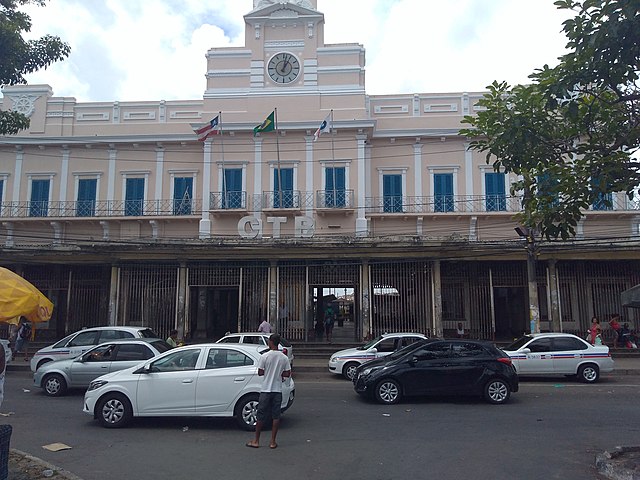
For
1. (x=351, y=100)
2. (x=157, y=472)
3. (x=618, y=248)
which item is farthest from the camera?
(x=351, y=100)

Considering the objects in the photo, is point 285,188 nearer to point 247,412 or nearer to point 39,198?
point 39,198

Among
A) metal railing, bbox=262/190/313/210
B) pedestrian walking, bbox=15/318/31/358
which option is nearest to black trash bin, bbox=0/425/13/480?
pedestrian walking, bbox=15/318/31/358

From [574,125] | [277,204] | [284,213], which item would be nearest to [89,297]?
[277,204]

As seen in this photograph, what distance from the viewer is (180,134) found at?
25641mm

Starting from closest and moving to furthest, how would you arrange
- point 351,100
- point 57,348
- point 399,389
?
point 399,389 → point 57,348 → point 351,100

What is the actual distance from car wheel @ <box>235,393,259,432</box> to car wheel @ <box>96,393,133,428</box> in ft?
6.35

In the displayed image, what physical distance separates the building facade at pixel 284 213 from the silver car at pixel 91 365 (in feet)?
28.8

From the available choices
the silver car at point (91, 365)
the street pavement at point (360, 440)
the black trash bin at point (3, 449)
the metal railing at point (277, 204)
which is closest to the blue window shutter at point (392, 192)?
the metal railing at point (277, 204)

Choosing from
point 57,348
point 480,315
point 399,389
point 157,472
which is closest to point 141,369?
point 157,472

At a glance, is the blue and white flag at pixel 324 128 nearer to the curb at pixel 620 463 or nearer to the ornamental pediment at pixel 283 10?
the ornamental pediment at pixel 283 10

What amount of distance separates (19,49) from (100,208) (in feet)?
55.3

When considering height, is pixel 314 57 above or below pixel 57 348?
above

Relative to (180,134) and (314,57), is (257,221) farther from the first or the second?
(314,57)

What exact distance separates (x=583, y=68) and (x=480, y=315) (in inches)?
682
